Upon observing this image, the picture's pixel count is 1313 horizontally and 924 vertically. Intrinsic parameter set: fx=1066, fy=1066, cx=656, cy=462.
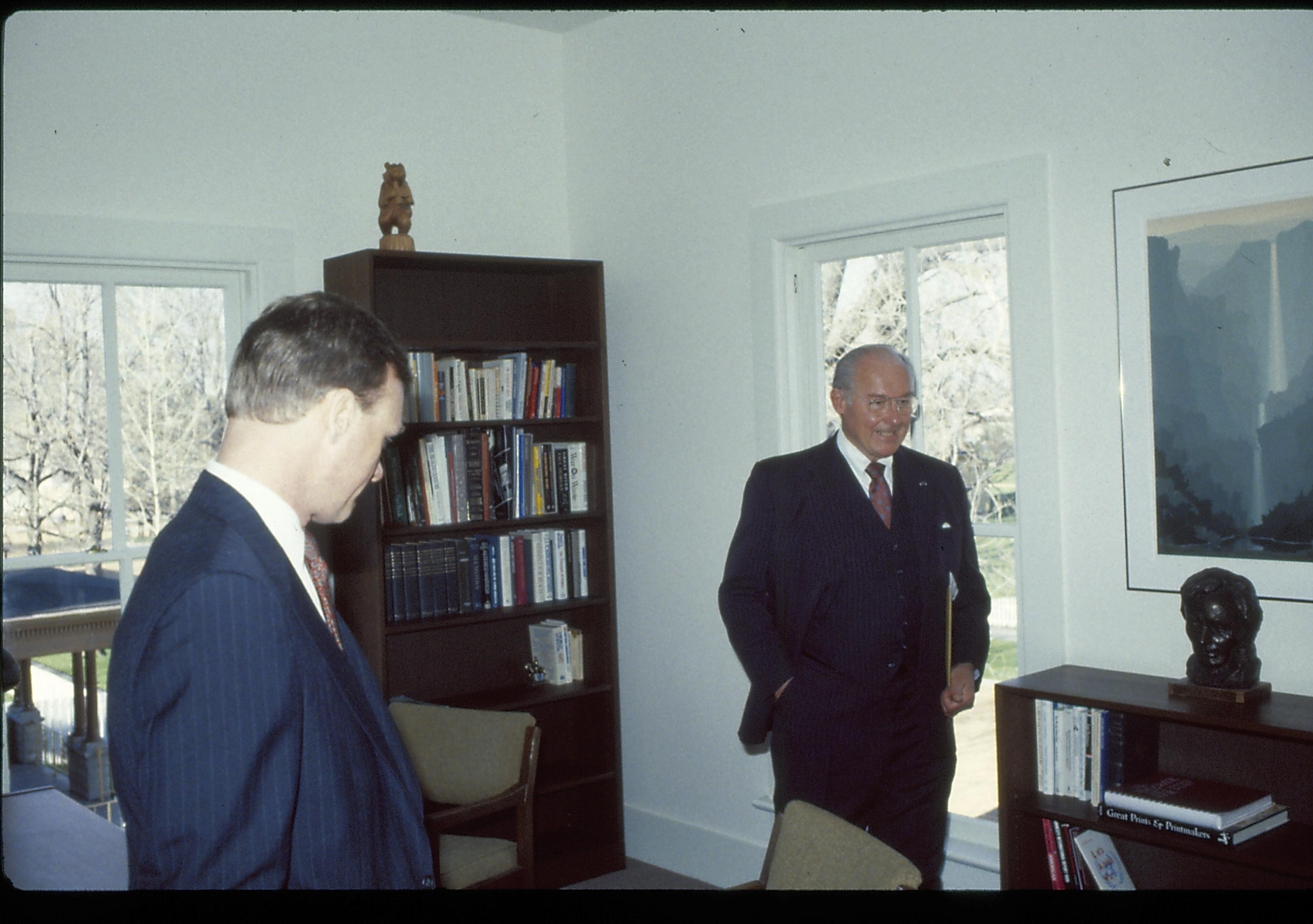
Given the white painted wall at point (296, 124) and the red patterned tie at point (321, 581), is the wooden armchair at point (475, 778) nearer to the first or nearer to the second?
the red patterned tie at point (321, 581)

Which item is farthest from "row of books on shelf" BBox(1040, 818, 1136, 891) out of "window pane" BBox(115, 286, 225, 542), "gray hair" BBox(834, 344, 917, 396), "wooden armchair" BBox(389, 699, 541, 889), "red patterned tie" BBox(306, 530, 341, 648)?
"window pane" BBox(115, 286, 225, 542)

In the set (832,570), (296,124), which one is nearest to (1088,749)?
(832,570)

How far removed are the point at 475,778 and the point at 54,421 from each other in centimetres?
183

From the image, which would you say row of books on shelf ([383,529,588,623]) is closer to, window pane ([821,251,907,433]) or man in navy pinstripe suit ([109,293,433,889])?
window pane ([821,251,907,433])

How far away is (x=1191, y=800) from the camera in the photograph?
102 inches

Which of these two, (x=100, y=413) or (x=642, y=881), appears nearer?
(x=100, y=413)

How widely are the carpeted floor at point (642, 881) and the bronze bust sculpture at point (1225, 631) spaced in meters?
2.13

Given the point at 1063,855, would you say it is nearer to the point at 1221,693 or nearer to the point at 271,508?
the point at 1221,693

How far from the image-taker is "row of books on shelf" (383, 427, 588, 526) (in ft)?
12.6

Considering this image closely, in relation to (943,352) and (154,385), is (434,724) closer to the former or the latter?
(154,385)

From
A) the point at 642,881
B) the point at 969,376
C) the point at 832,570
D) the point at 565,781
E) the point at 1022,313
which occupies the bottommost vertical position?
the point at 642,881

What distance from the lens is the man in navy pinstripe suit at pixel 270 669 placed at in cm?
124

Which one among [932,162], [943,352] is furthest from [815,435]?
[932,162]

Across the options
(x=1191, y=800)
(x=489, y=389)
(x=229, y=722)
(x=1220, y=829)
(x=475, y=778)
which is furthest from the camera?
(x=489, y=389)
